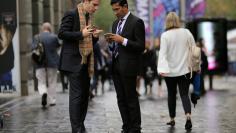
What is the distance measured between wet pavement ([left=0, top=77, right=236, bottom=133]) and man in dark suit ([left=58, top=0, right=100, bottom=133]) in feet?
4.52

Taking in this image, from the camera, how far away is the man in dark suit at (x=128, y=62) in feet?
29.0

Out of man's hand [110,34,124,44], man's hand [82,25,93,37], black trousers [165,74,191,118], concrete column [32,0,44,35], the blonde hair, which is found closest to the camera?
man's hand [110,34,124,44]

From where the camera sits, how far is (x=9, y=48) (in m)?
16.5

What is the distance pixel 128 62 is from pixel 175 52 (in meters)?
1.99

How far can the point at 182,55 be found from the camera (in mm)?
10656

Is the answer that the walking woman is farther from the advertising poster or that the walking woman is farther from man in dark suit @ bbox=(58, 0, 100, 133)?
the advertising poster

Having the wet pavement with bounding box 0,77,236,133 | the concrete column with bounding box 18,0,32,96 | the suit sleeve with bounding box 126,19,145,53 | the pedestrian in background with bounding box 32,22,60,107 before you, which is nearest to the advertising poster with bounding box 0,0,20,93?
the wet pavement with bounding box 0,77,236,133

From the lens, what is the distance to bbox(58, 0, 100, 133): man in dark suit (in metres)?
8.88

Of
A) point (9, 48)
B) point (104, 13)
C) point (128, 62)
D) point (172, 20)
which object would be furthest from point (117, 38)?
point (104, 13)

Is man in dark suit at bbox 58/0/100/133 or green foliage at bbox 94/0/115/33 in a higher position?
green foliage at bbox 94/0/115/33

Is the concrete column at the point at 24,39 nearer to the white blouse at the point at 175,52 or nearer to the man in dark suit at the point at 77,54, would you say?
the white blouse at the point at 175,52

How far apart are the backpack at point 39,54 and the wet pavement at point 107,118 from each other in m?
0.99

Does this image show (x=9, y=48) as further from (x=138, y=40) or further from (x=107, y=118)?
(x=138, y=40)

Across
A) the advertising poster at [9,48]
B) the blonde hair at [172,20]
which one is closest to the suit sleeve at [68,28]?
the blonde hair at [172,20]
